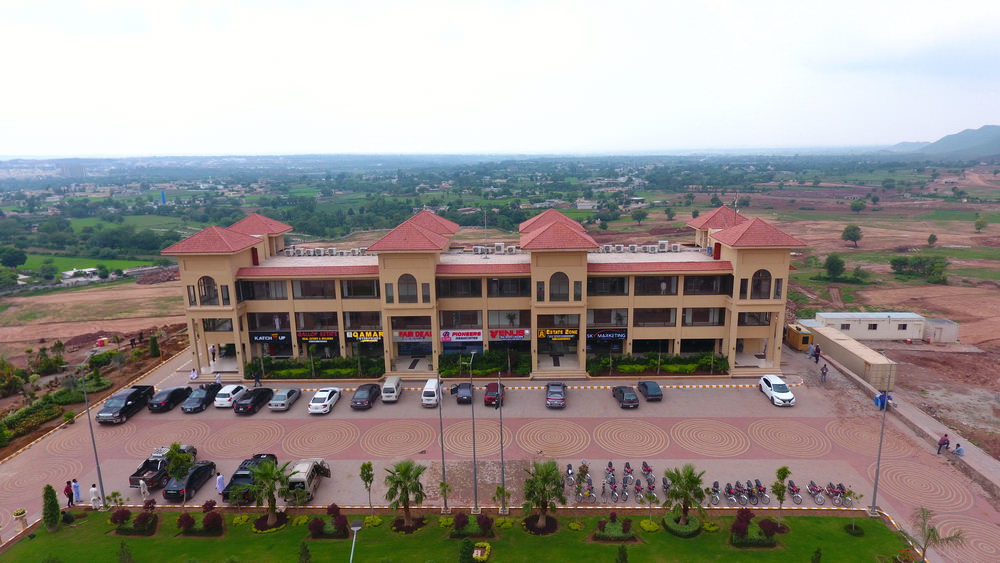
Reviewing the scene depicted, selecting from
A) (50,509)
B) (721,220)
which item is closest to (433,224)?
(721,220)

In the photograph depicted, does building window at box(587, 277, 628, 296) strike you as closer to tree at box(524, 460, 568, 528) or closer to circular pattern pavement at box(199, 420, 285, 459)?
tree at box(524, 460, 568, 528)

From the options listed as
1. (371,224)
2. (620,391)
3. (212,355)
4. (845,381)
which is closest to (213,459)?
(212,355)

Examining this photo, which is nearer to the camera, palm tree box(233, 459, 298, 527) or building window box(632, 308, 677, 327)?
palm tree box(233, 459, 298, 527)

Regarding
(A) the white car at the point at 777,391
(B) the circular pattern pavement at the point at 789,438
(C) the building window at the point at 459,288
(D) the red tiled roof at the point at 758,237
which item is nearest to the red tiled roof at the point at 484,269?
(C) the building window at the point at 459,288

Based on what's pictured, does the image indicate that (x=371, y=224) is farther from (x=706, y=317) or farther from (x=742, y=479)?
(x=742, y=479)

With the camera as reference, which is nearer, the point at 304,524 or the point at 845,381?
the point at 304,524

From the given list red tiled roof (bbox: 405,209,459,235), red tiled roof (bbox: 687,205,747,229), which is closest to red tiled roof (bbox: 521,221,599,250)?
red tiled roof (bbox: 405,209,459,235)
